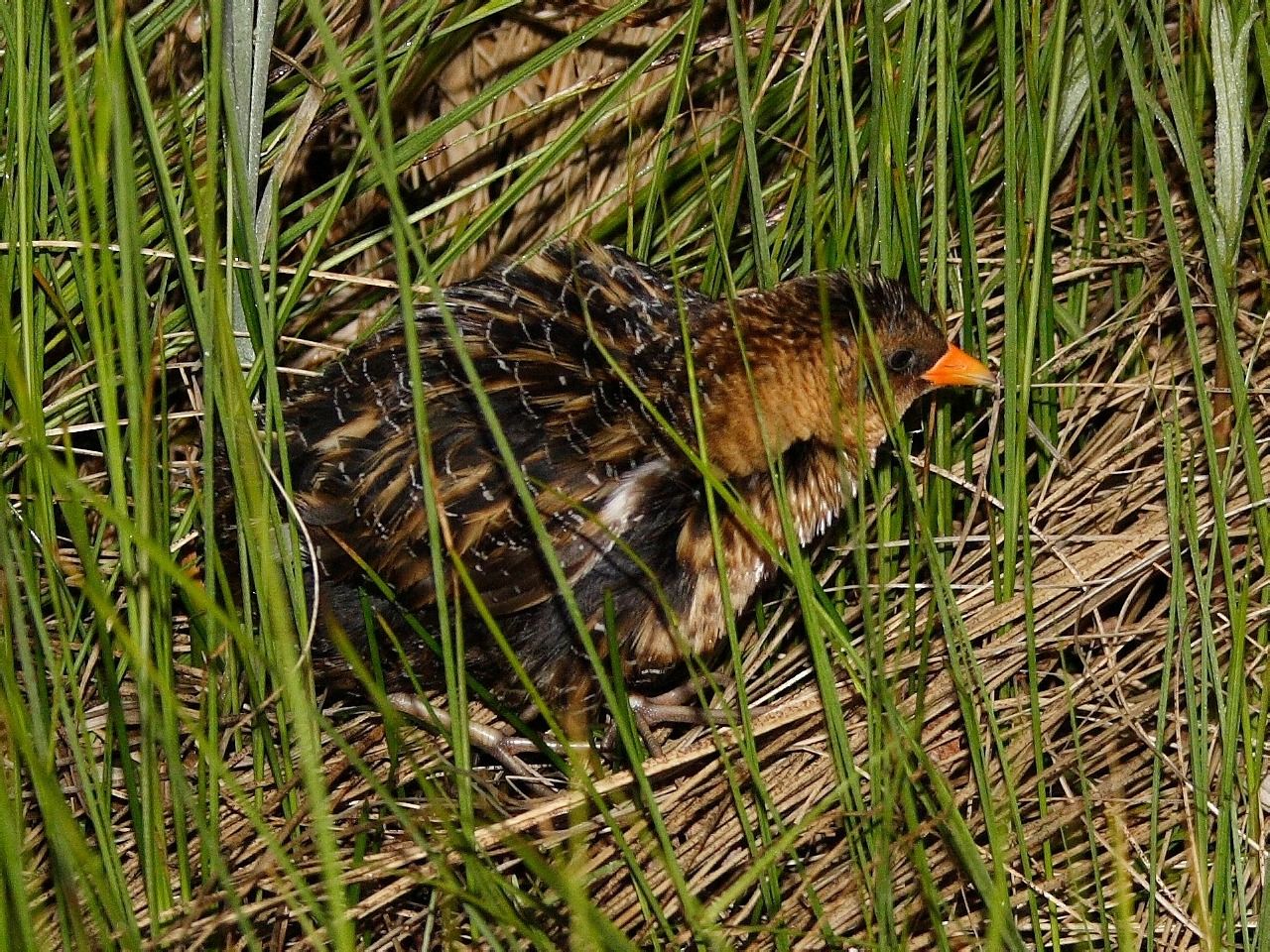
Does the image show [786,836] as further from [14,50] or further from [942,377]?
[14,50]

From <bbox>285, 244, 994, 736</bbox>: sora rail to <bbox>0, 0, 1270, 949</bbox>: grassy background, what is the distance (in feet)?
0.50

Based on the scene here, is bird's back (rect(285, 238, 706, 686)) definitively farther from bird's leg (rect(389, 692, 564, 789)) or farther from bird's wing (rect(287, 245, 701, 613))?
bird's leg (rect(389, 692, 564, 789))

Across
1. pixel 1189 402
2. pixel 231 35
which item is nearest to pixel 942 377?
pixel 1189 402

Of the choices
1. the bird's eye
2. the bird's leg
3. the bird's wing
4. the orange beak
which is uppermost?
the bird's wing

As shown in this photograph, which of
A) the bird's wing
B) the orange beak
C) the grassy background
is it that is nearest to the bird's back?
the bird's wing

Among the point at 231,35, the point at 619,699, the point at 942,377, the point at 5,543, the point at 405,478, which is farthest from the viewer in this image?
the point at 942,377

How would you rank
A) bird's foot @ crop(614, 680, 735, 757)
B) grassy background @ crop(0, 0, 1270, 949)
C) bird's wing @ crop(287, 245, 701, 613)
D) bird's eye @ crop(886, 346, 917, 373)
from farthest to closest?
1. bird's foot @ crop(614, 680, 735, 757)
2. bird's eye @ crop(886, 346, 917, 373)
3. bird's wing @ crop(287, 245, 701, 613)
4. grassy background @ crop(0, 0, 1270, 949)

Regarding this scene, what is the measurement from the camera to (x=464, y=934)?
8.62 ft

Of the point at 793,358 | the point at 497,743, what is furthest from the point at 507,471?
the point at 497,743

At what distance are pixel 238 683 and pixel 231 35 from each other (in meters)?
1.17

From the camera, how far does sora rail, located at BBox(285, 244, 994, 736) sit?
8.84ft

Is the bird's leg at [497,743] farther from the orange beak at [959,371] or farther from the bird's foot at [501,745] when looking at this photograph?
the orange beak at [959,371]

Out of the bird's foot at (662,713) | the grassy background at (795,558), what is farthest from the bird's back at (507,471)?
the bird's foot at (662,713)

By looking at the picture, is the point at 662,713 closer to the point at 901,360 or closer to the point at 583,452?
the point at 583,452
